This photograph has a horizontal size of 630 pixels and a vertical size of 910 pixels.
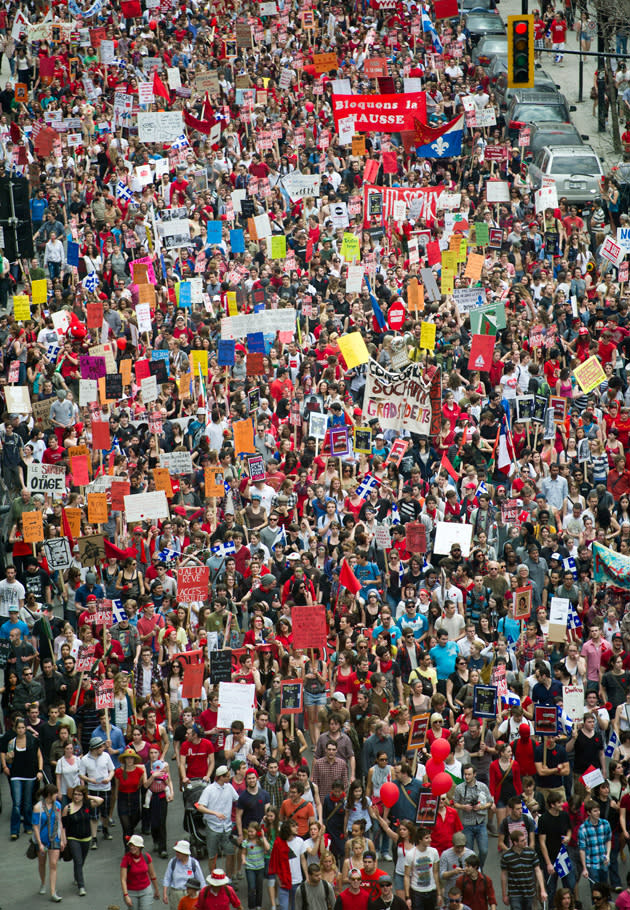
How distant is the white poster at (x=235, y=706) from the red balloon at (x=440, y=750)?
1.77m

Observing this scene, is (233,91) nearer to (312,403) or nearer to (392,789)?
(312,403)

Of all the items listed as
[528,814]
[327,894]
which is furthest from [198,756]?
[528,814]

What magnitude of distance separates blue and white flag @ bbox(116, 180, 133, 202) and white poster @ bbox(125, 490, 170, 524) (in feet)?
36.0

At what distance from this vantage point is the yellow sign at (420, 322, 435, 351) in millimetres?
24075

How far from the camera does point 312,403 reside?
22578mm

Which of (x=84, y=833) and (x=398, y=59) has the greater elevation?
(x=398, y=59)

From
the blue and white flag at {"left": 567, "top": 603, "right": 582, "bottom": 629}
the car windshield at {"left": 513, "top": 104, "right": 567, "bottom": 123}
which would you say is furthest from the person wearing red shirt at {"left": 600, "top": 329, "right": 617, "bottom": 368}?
the car windshield at {"left": 513, "top": 104, "right": 567, "bottom": 123}

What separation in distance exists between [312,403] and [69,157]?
1165 centimetres

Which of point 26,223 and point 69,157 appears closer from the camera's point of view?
point 26,223

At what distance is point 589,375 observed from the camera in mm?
22562

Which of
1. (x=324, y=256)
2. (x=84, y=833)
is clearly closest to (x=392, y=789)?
(x=84, y=833)

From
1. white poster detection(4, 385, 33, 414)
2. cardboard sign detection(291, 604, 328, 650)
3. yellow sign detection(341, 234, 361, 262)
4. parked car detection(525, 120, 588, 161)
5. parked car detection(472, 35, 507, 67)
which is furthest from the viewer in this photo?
parked car detection(472, 35, 507, 67)

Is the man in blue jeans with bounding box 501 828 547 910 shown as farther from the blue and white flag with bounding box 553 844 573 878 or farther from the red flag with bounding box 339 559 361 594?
the red flag with bounding box 339 559 361 594

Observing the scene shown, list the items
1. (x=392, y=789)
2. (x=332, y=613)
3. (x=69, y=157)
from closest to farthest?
(x=392, y=789) < (x=332, y=613) < (x=69, y=157)
